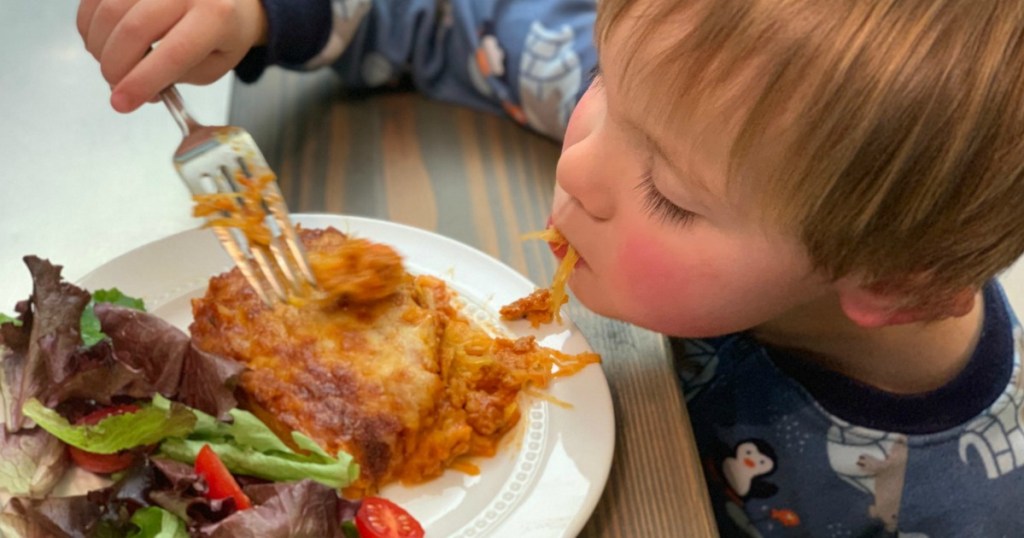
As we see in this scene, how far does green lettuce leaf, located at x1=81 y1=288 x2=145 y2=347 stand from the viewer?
1.01 metres

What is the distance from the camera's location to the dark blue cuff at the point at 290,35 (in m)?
1.33

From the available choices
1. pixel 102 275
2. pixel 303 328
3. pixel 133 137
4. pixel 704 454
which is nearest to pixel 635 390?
pixel 704 454

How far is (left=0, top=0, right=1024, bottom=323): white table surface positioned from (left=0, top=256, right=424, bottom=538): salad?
225 millimetres

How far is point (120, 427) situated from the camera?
2.81 feet

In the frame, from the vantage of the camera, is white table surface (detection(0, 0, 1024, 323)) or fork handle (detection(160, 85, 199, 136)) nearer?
fork handle (detection(160, 85, 199, 136))

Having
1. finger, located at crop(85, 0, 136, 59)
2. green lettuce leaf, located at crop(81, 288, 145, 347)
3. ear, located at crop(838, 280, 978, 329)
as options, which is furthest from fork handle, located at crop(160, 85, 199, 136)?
ear, located at crop(838, 280, 978, 329)

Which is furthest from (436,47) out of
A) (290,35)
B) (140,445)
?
(140,445)

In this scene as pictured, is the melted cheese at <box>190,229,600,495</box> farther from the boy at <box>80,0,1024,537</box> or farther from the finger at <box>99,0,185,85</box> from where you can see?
the finger at <box>99,0,185,85</box>

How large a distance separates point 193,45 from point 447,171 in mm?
437

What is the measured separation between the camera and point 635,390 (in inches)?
43.2

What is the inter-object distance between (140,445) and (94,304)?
202 millimetres

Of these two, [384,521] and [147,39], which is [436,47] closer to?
[147,39]

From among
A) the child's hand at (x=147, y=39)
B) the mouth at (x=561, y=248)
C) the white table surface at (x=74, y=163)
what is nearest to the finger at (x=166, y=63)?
the child's hand at (x=147, y=39)

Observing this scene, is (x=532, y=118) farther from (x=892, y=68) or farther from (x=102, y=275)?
(x=892, y=68)
